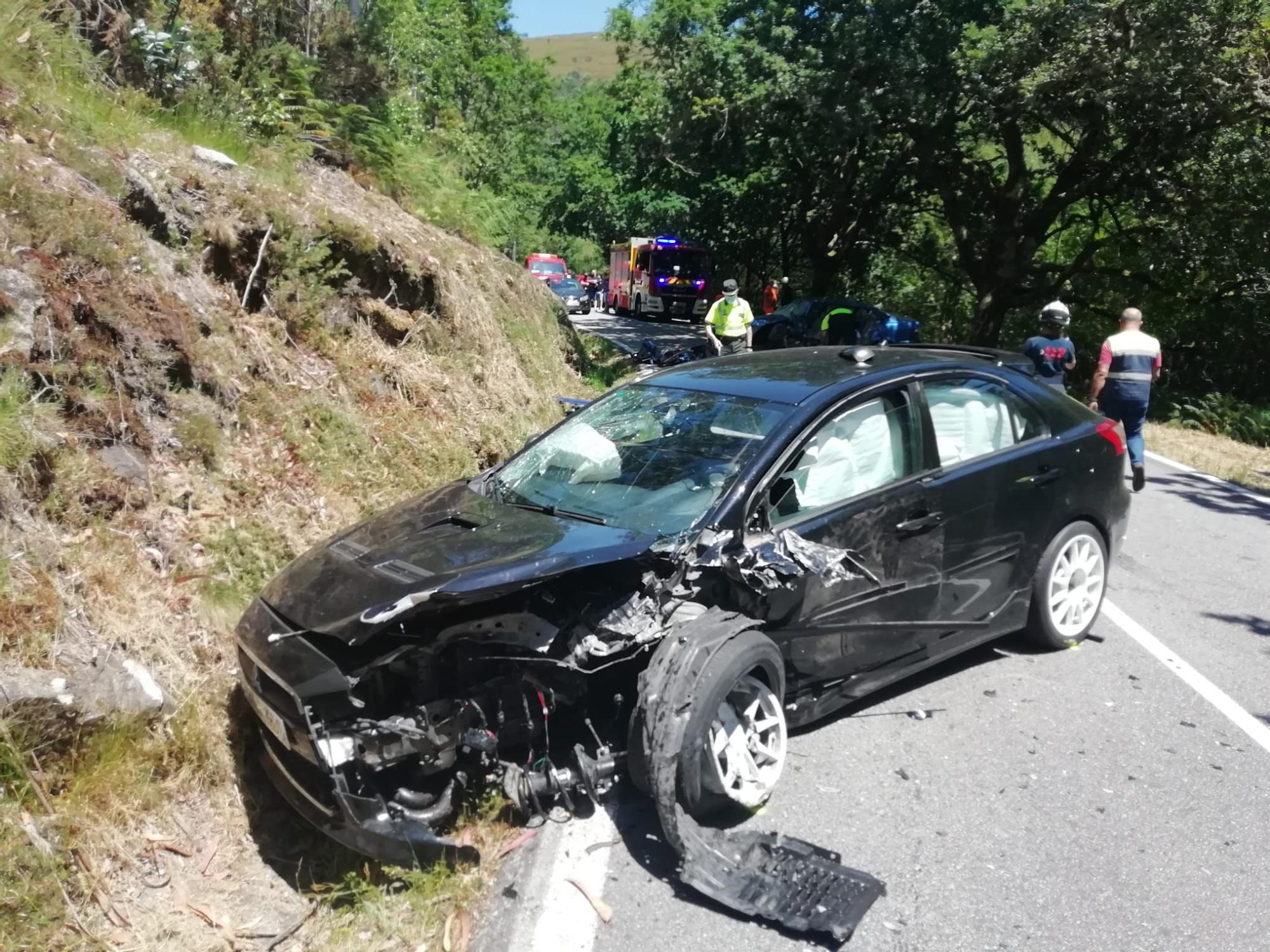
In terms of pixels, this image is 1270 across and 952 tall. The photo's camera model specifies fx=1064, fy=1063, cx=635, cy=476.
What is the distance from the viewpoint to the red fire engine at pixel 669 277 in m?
37.1

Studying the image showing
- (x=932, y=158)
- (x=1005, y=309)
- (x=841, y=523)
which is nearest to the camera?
(x=841, y=523)

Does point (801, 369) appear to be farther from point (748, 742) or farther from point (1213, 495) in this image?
point (1213, 495)

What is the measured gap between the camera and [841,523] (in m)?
4.43

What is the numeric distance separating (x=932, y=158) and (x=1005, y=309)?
410 centimetres

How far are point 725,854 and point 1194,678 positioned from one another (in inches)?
123

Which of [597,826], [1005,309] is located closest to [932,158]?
[1005,309]

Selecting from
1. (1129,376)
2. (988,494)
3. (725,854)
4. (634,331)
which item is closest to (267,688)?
(725,854)

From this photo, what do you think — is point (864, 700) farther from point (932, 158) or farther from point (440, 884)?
point (932, 158)

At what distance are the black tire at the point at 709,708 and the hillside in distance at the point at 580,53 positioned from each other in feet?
521

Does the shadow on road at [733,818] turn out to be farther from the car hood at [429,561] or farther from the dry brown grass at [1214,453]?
the dry brown grass at [1214,453]

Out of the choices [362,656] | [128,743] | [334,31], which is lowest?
[128,743]

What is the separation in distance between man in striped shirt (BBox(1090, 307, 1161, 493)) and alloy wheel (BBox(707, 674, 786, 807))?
21.5 ft

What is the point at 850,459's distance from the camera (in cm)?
468

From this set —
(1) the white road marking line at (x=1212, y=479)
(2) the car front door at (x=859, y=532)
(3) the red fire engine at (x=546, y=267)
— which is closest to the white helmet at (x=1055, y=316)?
(1) the white road marking line at (x=1212, y=479)
